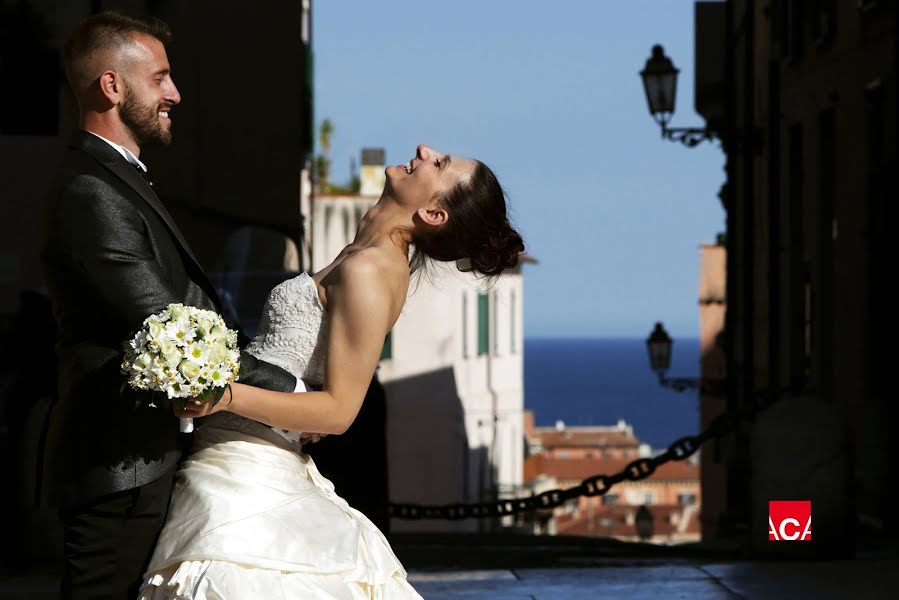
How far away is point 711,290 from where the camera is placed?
37.5 metres

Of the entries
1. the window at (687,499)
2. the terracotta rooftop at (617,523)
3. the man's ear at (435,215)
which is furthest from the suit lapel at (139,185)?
the window at (687,499)

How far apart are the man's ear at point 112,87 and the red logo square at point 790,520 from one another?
20.9ft

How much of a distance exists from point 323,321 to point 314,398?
281 mm

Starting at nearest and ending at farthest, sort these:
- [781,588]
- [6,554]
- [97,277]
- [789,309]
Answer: [97,277] → [781,588] → [6,554] → [789,309]

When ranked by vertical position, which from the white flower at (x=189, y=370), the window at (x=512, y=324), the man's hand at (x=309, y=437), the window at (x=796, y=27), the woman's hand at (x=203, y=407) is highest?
the window at (x=796, y=27)

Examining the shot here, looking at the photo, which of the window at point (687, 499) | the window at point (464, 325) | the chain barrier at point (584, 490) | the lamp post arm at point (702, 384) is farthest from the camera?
the window at point (687, 499)

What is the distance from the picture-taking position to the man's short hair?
364 centimetres

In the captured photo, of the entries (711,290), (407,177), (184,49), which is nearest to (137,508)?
(407,177)

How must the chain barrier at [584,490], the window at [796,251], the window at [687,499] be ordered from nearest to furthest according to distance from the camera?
the chain barrier at [584,490] → the window at [796,251] → the window at [687,499]

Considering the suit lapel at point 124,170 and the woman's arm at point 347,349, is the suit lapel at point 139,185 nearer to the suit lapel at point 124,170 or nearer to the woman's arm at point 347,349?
the suit lapel at point 124,170

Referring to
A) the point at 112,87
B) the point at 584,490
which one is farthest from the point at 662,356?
the point at 112,87

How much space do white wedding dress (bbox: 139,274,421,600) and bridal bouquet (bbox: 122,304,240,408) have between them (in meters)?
0.36

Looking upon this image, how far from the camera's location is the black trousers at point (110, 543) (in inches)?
138

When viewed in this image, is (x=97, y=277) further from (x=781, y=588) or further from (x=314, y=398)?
(x=781, y=588)
